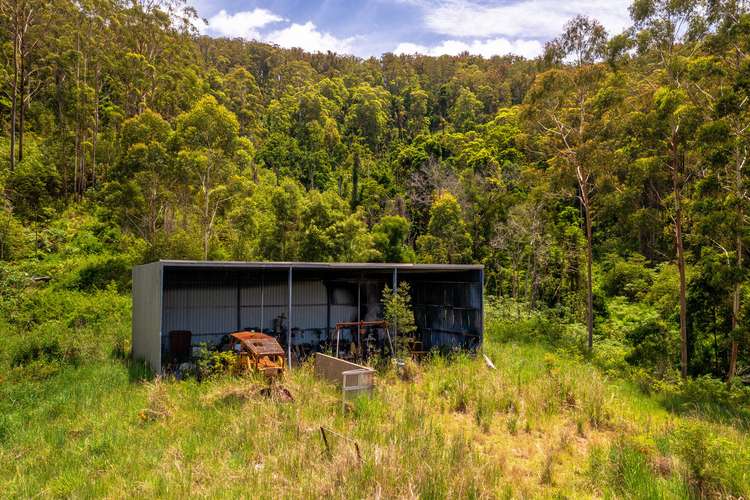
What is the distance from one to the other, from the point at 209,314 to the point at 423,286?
7449mm

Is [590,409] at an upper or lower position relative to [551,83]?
lower

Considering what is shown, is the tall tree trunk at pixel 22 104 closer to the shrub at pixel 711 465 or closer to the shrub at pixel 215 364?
the shrub at pixel 215 364

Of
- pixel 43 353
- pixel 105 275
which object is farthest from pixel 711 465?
pixel 105 275

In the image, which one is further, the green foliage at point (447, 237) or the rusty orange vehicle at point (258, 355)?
the green foliage at point (447, 237)

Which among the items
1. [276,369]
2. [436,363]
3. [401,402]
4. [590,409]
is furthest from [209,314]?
[590,409]

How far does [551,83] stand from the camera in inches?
732

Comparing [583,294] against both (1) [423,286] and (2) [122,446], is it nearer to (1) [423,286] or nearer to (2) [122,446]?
(1) [423,286]

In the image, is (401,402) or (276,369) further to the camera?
(276,369)

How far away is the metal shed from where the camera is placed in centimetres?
1444

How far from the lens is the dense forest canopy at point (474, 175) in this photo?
14.1 metres

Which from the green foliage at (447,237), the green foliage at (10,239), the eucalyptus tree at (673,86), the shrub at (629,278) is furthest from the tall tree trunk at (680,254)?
the green foliage at (10,239)

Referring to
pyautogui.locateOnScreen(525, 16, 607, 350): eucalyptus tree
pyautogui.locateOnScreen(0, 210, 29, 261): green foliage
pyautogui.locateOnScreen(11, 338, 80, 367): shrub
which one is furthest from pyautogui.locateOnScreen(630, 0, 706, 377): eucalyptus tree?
pyautogui.locateOnScreen(0, 210, 29, 261): green foliage

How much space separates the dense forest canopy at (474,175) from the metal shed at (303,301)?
5.49 meters

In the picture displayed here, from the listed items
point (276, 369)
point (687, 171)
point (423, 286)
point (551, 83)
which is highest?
point (551, 83)
